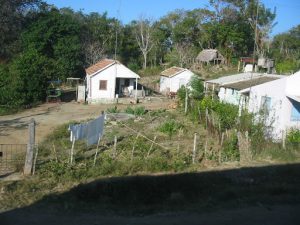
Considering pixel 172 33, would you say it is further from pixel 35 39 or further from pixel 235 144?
pixel 235 144

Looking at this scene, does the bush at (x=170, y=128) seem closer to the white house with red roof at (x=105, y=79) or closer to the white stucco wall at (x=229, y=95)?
the white stucco wall at (x=229, y=95)

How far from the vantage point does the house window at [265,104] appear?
20.0 m

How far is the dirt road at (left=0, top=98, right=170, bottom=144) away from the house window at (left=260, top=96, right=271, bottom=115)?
10.5 metres

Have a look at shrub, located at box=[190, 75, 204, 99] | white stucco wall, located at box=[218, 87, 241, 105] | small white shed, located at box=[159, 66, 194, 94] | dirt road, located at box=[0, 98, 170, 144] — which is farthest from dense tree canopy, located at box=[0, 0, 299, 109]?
white stucco wall, located at box=[218, 87, 241, 105]

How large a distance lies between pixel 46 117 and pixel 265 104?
1304cm

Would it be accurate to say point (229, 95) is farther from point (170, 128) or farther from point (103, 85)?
point (103, 85)

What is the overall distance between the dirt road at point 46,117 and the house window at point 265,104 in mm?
10508

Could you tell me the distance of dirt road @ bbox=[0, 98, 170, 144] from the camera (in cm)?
1925

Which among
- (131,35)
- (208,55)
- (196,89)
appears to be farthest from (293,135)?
(131,35)

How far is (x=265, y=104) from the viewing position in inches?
802

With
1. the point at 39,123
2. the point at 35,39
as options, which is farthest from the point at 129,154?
the point at 35,39

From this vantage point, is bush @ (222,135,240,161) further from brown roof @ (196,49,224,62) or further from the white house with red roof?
brown roof @ (196,49,224,62)

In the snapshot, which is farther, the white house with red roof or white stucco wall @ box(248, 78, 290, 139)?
the white house with red roof

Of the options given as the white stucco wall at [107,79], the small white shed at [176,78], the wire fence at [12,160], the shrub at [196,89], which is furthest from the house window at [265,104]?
the small white shed at [176,78]
